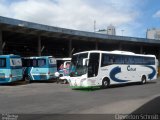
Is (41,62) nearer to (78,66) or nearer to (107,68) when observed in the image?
(107,68)

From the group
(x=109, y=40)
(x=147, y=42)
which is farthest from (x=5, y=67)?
(x=147, y=42)

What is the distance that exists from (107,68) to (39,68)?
9.41m

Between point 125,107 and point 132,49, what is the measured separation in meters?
58.7

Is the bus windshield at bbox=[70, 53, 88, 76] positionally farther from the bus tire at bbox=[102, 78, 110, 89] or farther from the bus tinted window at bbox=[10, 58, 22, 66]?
the bus tinted window at bbox=[10, 58, 22, 66]

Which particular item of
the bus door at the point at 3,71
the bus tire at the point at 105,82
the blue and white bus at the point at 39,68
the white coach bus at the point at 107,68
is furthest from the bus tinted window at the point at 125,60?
the bus door at the point at 3,71

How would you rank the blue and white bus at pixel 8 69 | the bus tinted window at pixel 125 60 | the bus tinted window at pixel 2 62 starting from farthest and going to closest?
the bus tinted window at pixel 2 62
the blue and white bus at pixel 8 69
the bus tinted window at pixel 125 60

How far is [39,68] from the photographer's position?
98.1 feet

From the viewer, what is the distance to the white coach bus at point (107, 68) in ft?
68.6

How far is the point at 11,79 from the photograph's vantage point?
25.8 meters

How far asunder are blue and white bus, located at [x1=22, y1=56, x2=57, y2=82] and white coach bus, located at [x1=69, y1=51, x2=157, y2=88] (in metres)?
7.86

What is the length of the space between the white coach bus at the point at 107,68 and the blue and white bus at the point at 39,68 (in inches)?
310

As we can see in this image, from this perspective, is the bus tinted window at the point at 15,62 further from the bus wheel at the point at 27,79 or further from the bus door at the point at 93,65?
the bus door at the point at 93,65

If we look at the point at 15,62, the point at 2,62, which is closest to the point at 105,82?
the point at 15,62

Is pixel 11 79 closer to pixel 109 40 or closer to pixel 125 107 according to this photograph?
pixel 125 107
